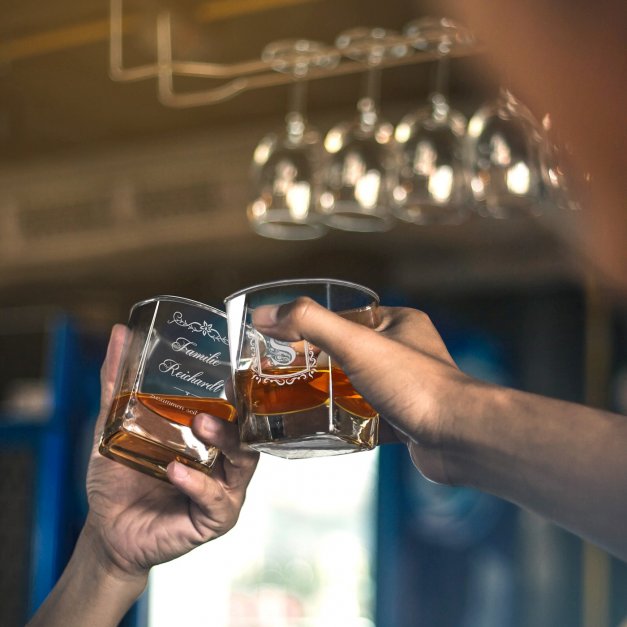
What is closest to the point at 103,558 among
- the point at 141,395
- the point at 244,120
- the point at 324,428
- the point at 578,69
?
the point at 141,395

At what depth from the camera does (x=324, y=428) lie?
90 cm

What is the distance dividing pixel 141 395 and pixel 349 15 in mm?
2410

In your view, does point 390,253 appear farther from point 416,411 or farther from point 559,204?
point 416,411

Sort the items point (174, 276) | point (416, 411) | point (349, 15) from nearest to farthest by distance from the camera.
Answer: point (416, 411), point (349, 15), point (174, 276)

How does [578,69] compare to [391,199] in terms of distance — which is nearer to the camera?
[578,69]

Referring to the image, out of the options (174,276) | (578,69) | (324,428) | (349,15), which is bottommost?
(174,276)

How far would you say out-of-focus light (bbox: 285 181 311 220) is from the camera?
210 cm

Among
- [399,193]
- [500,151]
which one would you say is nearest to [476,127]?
[500,151]

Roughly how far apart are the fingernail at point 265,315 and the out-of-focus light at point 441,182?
109 centimetres

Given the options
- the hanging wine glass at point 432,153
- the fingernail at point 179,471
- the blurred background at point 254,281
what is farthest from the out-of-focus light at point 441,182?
the fingernail at point 179,471

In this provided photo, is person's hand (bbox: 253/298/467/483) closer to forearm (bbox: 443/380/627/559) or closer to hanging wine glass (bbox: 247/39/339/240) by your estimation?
forearm (bbox: 443/380/627/559)

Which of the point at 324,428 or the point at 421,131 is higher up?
the point at 421,131

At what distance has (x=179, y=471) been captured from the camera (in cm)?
102

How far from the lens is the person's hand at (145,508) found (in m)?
1.09
